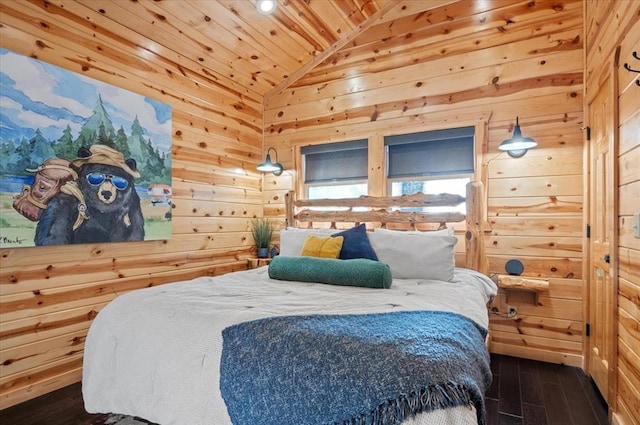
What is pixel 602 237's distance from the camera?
2.38 meters

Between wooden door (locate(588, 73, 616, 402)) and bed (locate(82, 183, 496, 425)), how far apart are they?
2.66 feet

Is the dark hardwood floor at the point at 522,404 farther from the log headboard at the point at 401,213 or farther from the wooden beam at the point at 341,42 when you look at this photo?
the wooden beam at the point at 341,42

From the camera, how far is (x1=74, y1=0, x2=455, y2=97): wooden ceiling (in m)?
2.83

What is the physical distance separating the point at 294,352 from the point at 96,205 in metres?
2.22

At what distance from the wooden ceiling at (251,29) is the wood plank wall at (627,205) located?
6.00 feet

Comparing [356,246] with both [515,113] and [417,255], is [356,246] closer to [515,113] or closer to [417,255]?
[417,255]

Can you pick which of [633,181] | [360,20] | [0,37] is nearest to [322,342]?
[633,181]

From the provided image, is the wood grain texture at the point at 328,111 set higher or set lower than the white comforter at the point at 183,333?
higher

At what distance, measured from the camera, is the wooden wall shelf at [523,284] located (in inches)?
111

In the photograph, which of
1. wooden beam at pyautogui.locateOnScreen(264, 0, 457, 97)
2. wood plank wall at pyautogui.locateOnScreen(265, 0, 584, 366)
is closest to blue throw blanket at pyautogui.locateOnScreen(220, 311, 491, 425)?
wood plank wall at pyautogui.locateOnScreen(265, 0, 584, 366)

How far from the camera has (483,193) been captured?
3.13 m

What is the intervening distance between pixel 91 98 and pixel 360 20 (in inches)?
106
